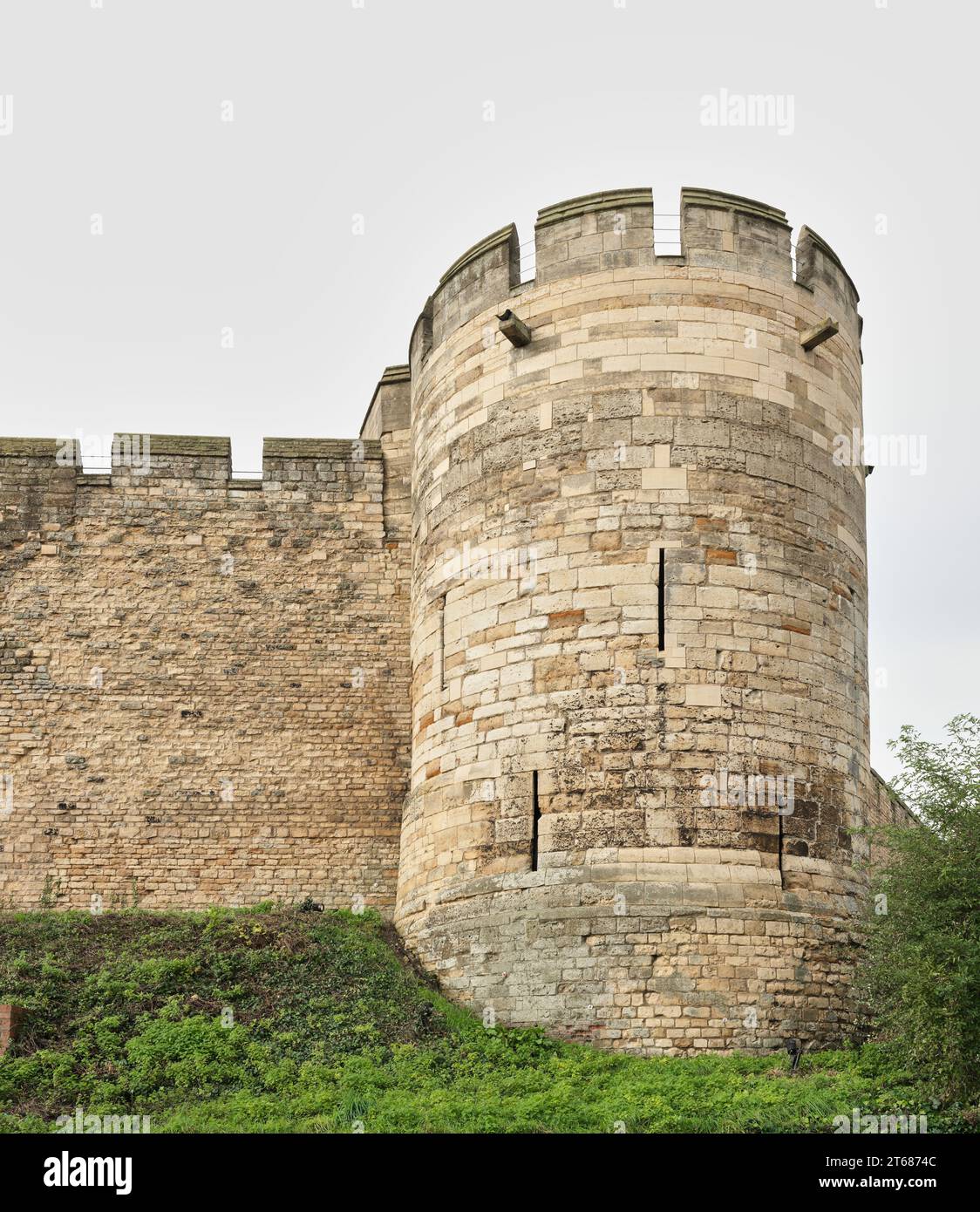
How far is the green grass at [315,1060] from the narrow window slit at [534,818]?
1468 millimetres

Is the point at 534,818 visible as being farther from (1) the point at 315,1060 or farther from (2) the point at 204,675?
(2) the point at 204,675

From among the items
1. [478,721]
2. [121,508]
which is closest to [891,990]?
[478,721]

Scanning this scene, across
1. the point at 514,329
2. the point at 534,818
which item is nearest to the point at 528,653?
the point at 534,818

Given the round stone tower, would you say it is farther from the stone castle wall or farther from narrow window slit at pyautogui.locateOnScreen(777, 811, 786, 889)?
the stone castle wall

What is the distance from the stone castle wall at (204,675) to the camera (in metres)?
16.0

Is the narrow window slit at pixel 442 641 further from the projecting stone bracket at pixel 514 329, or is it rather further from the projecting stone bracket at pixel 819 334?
the projecting stone bracket at pixel 819 334

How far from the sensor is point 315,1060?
11.6 metres

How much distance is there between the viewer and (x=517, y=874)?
1272cm

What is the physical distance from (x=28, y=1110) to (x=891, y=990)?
6.75 metres

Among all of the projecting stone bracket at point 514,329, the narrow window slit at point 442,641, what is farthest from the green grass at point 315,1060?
the projecting stone bracket at point 514,329

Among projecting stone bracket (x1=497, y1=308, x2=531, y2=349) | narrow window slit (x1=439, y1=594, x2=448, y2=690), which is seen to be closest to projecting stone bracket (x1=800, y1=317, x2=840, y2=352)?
projecting stone bracket (x1=497, y1=308, x2=531, y2=349)

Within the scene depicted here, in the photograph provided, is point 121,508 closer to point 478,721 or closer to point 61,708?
point 61,708

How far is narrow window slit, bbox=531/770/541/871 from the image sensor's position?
1273 centimetres

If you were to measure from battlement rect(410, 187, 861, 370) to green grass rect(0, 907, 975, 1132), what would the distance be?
6644 millimetres
